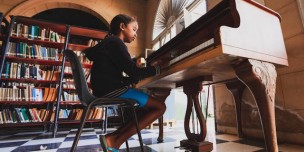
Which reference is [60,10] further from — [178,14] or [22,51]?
[178,14]

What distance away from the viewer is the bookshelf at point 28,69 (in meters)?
2.79

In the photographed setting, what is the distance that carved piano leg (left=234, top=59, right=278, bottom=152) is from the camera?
840mm

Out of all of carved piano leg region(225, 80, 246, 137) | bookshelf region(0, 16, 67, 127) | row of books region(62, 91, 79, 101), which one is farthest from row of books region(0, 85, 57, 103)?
carved piano leg region(225, 80, 246, 137)

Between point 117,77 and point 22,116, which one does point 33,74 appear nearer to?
point 22,116

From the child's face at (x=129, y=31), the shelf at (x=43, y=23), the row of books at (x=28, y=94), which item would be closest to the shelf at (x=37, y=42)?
the shelf at (x=43, y=23)

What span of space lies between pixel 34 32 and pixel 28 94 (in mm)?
1106

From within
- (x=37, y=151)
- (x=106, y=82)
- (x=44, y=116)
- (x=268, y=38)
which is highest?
(x=268, y=38)

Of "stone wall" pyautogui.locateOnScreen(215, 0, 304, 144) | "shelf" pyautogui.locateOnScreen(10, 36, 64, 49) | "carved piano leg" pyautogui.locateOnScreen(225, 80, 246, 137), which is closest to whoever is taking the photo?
"stone wall" pyautogui.locateOnScreen(215, 0, 304, 144)

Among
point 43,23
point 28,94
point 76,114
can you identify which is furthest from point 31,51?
point 76,114

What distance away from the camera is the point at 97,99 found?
893 millimetres

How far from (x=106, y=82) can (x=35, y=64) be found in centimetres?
287

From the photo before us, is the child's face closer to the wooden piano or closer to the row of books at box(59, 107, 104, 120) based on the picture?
the wooden piano

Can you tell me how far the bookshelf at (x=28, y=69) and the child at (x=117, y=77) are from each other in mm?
2202

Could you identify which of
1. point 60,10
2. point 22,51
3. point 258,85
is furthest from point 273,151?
point 60,10
